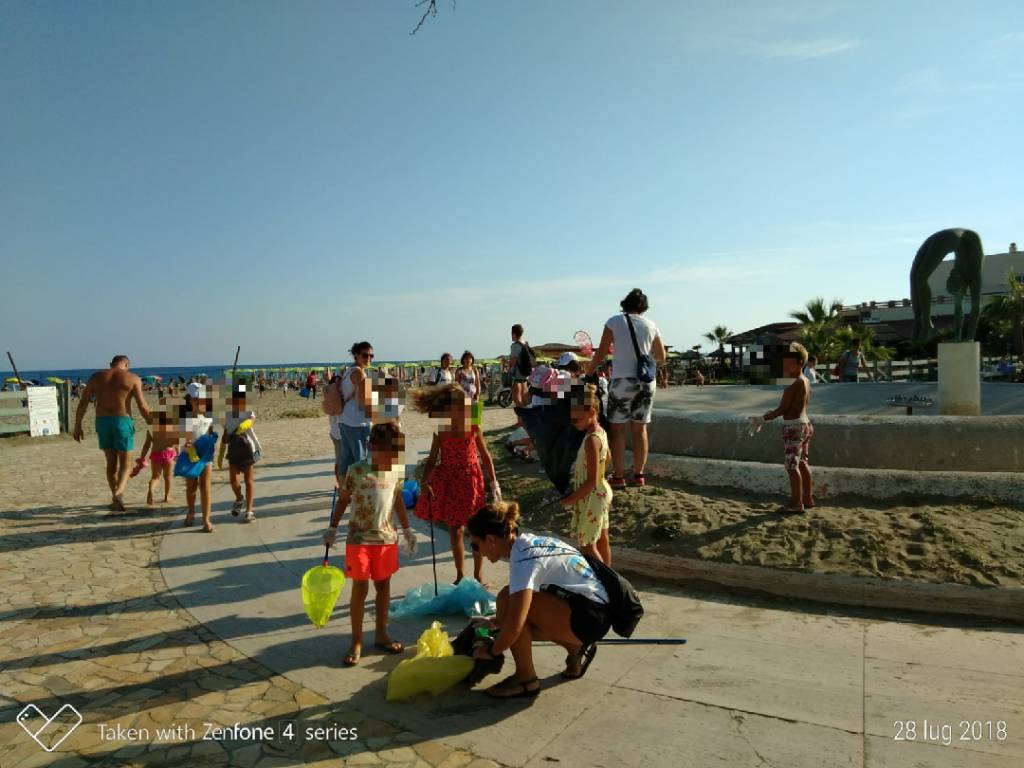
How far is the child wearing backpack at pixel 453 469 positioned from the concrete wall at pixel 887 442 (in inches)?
124

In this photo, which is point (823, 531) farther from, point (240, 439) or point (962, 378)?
point (240, 439)

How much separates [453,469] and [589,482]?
1.17 meters

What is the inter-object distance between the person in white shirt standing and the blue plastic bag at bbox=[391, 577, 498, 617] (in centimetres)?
222

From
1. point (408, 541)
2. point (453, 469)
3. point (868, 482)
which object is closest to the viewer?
point (408, 541)

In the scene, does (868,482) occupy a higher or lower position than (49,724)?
higher

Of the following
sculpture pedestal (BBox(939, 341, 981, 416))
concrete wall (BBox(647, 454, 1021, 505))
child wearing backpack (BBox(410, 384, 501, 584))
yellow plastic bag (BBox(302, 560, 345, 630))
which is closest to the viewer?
yellow plastic bag (BBox(302, 560, 345, 630))

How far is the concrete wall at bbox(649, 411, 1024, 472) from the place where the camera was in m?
6.11

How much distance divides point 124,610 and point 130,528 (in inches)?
113

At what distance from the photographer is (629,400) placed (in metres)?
6.14

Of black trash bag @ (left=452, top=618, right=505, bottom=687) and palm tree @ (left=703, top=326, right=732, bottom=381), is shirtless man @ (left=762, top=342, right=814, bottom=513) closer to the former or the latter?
black trash bag @ (left=452, top=618, right=505, bottom=687)

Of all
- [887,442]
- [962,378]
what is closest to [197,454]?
[887,442]

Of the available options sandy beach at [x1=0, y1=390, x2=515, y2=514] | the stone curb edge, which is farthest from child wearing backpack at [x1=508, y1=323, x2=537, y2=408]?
the stone curb edge

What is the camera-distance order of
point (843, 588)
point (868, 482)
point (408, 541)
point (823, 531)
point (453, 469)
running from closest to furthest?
point (408, 541) < point (843, 588) < point (453, 469) < point (823, 531) < point (868, 482)

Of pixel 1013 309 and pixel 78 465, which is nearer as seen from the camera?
pixel 78 465
